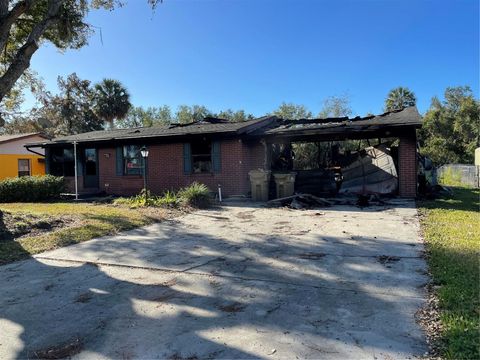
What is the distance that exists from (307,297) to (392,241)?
316 cm

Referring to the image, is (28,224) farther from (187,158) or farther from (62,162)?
(62,162)

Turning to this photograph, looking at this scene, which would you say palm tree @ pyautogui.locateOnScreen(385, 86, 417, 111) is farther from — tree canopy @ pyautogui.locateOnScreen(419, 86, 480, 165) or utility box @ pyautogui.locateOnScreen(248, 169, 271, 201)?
utility box @ pyautogui.locateOnScreen(248, 169, 271, 201)

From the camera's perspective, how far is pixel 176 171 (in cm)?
1534

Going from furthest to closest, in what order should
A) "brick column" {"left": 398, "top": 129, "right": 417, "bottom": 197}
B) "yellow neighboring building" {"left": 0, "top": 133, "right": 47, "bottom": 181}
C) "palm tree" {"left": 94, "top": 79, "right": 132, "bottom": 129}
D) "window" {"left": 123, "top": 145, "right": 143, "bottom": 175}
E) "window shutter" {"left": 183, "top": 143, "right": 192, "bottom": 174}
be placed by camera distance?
"palm tree" {"left": 94, "top": 79, "right": 132, "bottom": 129}
"yellow neighboring building" {"left": 0, "top": 133, "right": 47, "bottom": 181}
"window" {"left": 123, "top": 145, "right": 143, "bottom": 175}
"window shutter" {"left": 183, "top": 143, "right": 192, "bottom": 174}
"brick column" {"left": 398, "top": 129, "right": 417, "bottom": 197}

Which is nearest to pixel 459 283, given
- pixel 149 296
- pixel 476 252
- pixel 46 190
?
pixel 476 252

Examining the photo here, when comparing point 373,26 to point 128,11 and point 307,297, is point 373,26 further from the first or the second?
point 307,297

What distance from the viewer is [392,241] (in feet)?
21.2

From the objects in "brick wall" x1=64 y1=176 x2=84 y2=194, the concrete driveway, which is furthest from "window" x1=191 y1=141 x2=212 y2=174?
the concrete driveway

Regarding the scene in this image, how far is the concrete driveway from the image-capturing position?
2992 mm

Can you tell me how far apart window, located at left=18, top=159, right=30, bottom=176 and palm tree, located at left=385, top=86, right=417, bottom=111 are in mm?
31881

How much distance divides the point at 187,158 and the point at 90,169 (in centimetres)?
574

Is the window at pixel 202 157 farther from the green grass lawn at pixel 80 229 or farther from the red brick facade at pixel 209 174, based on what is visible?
the green grass lawn at pixel 80 229

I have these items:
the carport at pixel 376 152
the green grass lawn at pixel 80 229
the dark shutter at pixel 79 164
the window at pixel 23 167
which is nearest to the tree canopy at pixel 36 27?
the green grass lawn at pixel 80 229

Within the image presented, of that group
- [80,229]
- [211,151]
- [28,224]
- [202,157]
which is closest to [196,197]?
[211,151]
